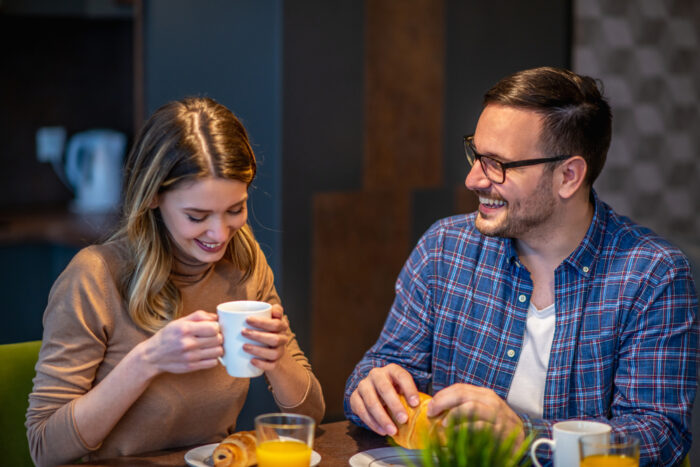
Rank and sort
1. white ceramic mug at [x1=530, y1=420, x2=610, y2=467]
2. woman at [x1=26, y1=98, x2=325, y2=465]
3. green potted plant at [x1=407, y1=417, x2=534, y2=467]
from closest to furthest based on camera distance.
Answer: green potted plant at [x1=407, y1=417, x2=534, y2=467] → white ceramic mug at [x1=530, y1=420, x2=610, y2=467] → woman at [x1=26, y1=98, x2=325, y2=465]

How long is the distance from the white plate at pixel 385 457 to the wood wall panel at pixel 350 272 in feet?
5.58

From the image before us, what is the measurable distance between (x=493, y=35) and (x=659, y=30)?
77cm

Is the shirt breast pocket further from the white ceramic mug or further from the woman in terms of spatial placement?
the woman

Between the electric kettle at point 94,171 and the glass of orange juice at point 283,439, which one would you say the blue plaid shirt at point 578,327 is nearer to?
the glass of orange juice at point 283,439

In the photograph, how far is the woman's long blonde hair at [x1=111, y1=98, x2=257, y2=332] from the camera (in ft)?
4.72

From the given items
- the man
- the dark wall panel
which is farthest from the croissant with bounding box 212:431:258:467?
the dark wall panel

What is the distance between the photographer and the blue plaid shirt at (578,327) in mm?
1479

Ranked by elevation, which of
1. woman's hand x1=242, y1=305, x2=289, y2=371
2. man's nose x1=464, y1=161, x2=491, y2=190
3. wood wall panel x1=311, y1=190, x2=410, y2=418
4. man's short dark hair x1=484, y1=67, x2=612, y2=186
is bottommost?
wood wall panel x1=311, y1=190, x2=410, y2=418

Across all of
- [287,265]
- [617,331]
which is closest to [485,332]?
[617,331]

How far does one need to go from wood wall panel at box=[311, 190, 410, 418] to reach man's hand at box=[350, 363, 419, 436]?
160 cm

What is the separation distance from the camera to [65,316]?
55.1 inches

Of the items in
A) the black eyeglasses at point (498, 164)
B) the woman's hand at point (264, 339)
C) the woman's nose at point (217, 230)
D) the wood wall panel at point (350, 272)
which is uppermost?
the black eyeglasses at point (498, 164)

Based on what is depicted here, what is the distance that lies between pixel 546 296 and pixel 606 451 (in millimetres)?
598

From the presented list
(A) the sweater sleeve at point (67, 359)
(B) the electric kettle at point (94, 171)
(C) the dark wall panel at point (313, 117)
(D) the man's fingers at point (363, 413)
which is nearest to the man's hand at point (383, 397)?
(D) the man's fingers at point (363, 413)
